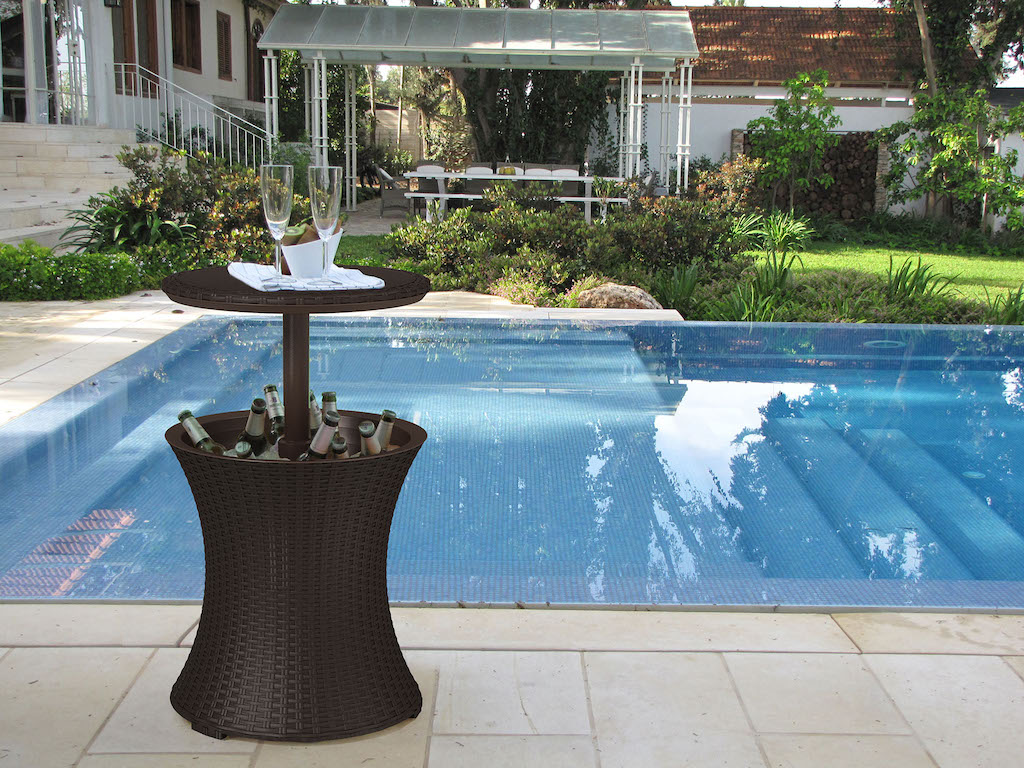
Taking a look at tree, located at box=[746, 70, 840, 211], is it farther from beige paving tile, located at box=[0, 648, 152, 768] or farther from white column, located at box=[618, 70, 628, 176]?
beige paving tile, located at box=[0, 648, 152, 768]

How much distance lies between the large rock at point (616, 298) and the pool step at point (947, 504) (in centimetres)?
307

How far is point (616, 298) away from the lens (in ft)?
26.5

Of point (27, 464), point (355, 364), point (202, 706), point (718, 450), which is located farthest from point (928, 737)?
point (355, 364)

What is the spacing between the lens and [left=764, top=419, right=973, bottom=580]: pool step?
11.7 feet

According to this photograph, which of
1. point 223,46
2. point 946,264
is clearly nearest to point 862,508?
point 946,264

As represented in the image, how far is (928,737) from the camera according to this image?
225 centimetres

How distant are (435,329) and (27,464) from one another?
3564mm

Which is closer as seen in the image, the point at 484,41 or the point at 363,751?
the point at 363,751

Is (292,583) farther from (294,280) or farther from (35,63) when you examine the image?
(35,63)

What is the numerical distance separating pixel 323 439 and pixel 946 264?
1159cm

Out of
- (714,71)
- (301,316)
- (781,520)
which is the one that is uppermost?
(714,71)

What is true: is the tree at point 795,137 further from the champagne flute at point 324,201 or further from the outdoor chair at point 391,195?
the champagne flute at point 324,201

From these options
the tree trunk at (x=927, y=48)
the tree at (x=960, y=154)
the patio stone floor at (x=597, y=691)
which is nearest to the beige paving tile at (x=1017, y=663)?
the patio stone floor at (x=597, y=691)

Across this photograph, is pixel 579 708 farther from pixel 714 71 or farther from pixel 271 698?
pixel 714 71
